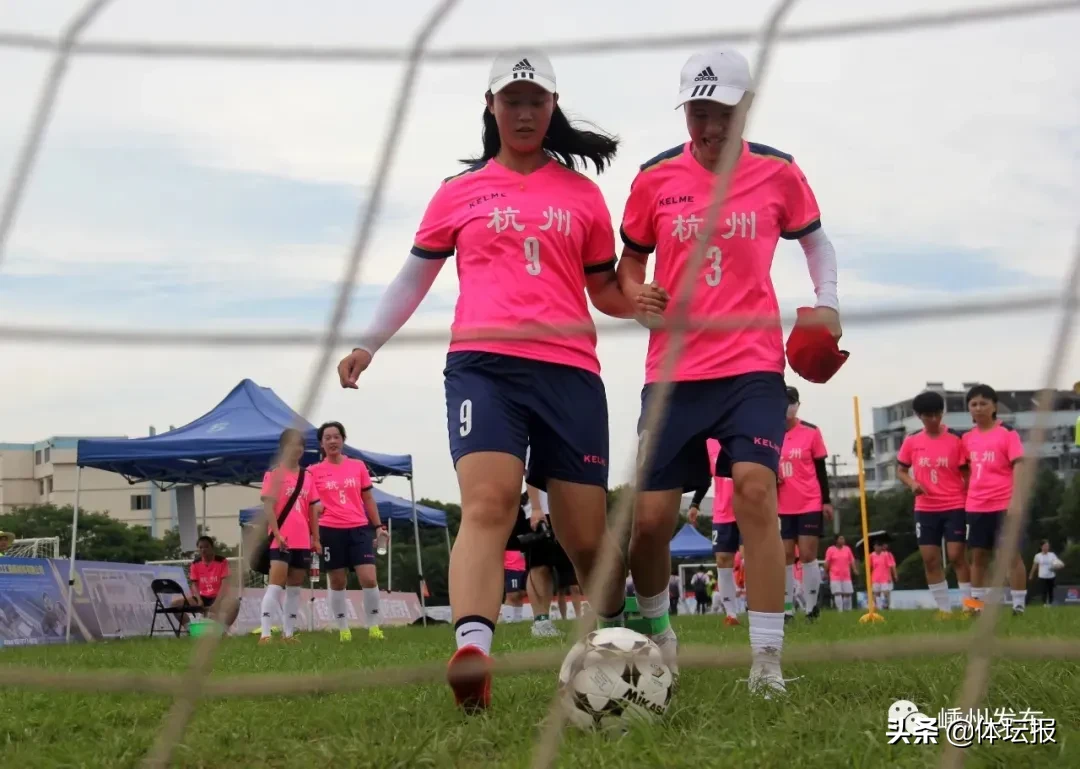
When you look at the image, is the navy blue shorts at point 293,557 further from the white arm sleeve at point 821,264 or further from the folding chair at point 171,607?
the white arm sleeve at point 821,264

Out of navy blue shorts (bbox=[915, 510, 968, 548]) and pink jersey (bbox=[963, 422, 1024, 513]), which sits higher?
pink jersey (bbox=[963, 422, 1024, 513])

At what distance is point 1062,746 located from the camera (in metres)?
2.84

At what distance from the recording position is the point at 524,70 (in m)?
3.83

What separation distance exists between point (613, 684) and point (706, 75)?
180cm

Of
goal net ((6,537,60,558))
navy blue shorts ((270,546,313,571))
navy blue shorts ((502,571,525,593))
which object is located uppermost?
goal net ((6,537,60,558))

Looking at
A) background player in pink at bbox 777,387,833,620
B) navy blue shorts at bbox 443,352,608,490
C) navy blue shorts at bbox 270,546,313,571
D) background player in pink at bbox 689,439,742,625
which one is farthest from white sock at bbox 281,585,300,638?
navy blue shorts at bbox 443,352,608,490

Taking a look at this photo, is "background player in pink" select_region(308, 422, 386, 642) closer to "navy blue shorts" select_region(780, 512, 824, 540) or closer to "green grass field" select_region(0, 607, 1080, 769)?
"navy blue shorts" select_region(780, 512, 824, 540)

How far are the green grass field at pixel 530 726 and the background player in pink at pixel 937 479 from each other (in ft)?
18.5

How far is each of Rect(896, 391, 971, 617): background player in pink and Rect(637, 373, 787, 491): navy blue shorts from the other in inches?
247

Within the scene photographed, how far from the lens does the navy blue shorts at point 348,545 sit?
10828mm

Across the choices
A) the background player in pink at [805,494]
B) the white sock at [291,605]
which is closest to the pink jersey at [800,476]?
the background player in pink at [805,494]

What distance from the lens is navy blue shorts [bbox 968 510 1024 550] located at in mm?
9680

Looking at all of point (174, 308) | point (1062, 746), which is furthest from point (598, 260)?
point (1062, 746)

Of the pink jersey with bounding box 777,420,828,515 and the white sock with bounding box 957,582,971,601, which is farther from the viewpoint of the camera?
the white sock with bounding box 957,582,971,601
